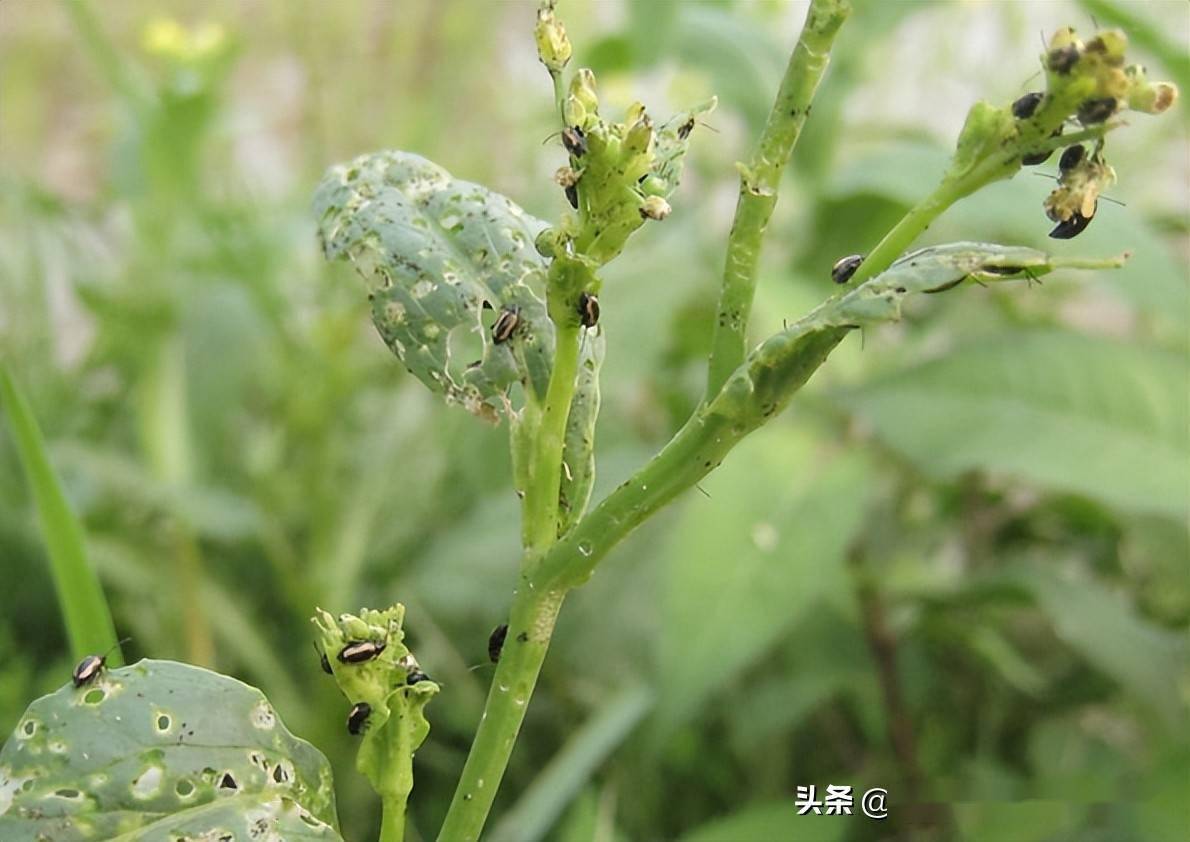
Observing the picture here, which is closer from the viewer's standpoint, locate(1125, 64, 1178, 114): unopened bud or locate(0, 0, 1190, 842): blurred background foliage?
locate(1125, 64, 1178, 114): unopened bud

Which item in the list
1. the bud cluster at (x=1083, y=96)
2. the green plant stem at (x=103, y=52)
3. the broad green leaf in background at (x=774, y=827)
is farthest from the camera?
the green plant stem at (x=103, y=52)

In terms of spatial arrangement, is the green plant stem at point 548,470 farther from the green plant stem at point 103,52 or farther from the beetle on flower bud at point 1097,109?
the green plant stem at point 103,52

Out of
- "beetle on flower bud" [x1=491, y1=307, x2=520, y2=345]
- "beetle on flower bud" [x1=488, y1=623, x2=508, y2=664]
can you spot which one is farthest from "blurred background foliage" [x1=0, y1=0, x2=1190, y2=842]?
"beetle on flower bud" [x1=491, y1=307, x2=520, y2=345]

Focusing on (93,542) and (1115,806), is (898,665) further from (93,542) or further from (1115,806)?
(93,542)

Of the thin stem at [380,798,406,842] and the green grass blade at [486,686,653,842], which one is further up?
the green grass blade at [486,686,653,842]

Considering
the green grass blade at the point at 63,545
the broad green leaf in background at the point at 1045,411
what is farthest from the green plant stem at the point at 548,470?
the broad green leaf in background at the point at 1045,411

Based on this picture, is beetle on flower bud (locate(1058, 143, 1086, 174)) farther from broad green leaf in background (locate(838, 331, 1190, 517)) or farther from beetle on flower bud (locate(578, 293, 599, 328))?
broad green leaf in background (locate(838, 331, 1190, 517))
